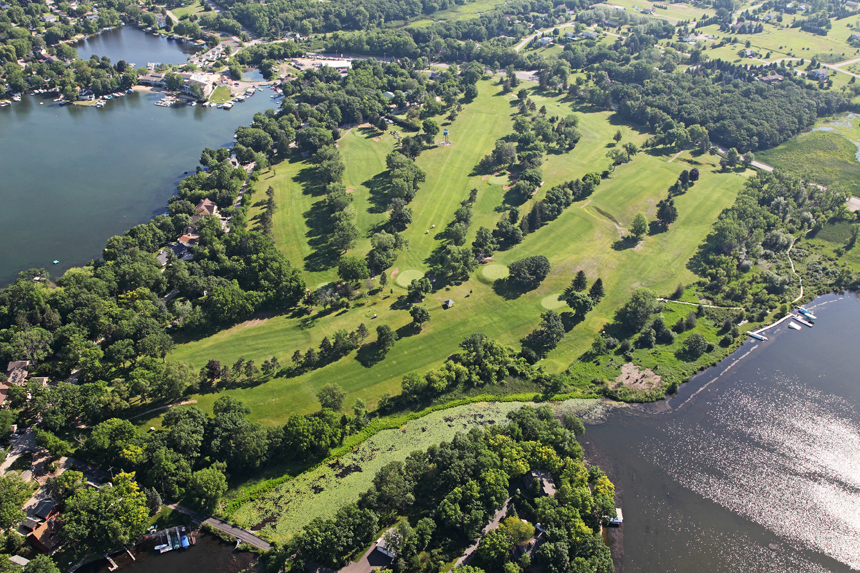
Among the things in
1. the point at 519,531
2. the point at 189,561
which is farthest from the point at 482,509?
the point at 189,561

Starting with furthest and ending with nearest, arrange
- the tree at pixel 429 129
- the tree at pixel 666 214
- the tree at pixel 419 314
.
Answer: the tree at pixel 429 129 → the tree at pixel 666 214 → the tree at pixel 419 314

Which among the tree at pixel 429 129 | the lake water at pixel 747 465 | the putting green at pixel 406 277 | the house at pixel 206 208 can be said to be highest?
the tree at pixel 429 129

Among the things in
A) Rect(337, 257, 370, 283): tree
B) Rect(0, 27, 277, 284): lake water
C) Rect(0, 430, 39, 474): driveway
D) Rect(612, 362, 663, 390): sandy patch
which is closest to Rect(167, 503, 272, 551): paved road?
Rect(0, 430, 39, 474): driveway

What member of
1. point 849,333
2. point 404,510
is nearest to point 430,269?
point 404,510

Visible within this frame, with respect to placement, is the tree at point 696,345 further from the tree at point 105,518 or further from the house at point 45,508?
the house at point 45,508

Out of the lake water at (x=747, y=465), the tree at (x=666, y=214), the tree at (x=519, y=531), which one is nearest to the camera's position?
the tree at (x=519, y=531)

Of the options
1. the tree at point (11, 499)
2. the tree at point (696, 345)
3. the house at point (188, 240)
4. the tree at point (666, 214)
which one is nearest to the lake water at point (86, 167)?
the house at point (188, 240)
